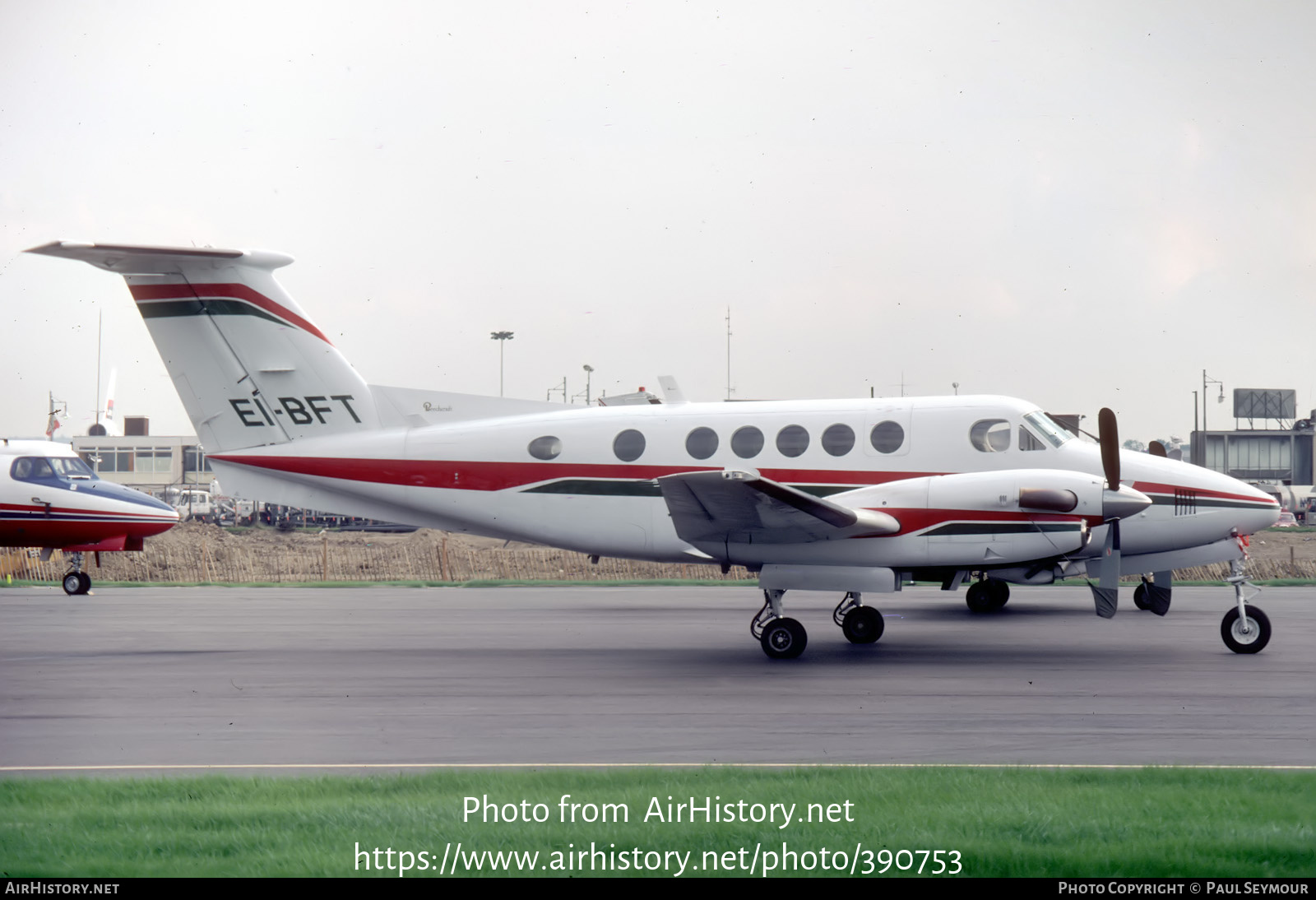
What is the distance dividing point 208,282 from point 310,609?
7166mm

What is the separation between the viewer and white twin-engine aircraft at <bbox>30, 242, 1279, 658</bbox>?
13000 mm

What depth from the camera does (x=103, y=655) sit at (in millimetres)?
13656

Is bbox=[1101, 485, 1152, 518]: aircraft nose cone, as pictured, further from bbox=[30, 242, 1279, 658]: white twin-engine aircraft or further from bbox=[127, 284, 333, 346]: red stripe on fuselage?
bbox=[127, 284, 333, 346]: red stripe on fuselage

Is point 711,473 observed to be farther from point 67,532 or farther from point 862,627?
point 67,532

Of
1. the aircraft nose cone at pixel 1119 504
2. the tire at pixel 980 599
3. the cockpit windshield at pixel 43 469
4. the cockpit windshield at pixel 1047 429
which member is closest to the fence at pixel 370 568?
the cockpit windshield at pixel 43 469

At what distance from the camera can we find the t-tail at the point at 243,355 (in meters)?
15.7

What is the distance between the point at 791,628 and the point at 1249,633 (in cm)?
534

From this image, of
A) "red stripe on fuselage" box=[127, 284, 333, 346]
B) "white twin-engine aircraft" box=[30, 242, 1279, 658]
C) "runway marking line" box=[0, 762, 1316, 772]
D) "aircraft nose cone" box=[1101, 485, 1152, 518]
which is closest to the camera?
"runway marking line" box=[0, 762, 1316, 772]

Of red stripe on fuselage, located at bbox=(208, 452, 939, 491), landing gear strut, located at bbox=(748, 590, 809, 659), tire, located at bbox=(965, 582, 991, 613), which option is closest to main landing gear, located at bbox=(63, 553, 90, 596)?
red stripe on fuselage, located at bbox=(208, 452, 939, 491)

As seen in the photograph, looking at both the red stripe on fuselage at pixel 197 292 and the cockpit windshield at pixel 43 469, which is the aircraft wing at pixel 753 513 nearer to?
the red stripe on fuselage at pixel 197 292

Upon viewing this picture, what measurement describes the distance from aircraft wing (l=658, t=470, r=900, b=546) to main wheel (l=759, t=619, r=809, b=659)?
0.98 meters

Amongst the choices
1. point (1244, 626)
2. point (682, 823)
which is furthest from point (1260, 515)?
point (682, 823)

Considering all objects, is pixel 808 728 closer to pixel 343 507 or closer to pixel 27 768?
pixel 27 768

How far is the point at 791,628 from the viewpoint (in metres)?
13.1
